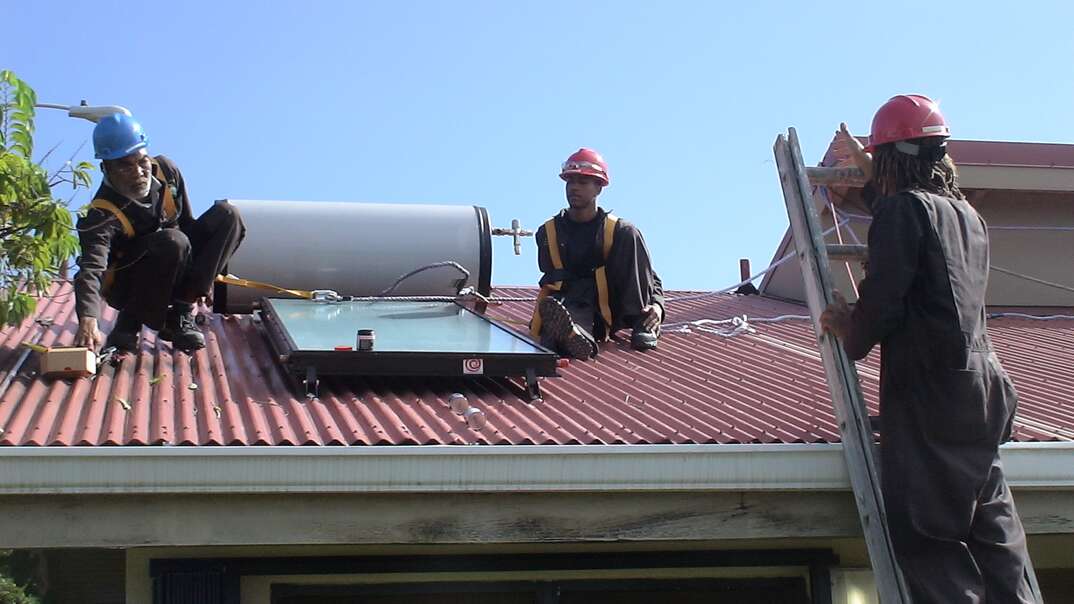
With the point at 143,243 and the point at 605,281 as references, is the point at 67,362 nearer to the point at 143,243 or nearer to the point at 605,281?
the point at 143,243

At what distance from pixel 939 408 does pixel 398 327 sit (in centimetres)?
326

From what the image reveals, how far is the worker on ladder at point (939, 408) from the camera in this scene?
443 centimetres

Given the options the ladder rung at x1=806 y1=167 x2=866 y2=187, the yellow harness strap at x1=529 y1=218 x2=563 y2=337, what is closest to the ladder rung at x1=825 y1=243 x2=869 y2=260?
the ladder rung at x1=806 y1=167 x2=866 y2=187

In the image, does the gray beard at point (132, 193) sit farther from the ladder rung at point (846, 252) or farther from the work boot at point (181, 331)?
the ladder rung at point (846, 252)

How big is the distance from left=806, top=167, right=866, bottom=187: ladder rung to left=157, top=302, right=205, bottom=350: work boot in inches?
123

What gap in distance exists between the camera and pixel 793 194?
5684mm

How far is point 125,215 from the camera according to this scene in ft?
21.3

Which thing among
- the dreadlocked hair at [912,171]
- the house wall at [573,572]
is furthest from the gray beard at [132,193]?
the dreadlocked hair at [912,171]

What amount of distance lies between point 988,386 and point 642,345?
335cm

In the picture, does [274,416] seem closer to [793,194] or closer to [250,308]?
[793,194]

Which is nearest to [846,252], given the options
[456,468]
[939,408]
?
[939,408]

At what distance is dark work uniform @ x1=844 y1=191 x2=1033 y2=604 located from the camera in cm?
443

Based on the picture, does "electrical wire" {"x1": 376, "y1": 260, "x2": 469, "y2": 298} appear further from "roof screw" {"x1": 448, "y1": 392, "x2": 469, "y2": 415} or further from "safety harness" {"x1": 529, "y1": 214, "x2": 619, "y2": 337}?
"roof screw" {"x1": 448, "y1": 392, "x2": 469, "y2": 415}

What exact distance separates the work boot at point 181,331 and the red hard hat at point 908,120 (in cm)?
350
